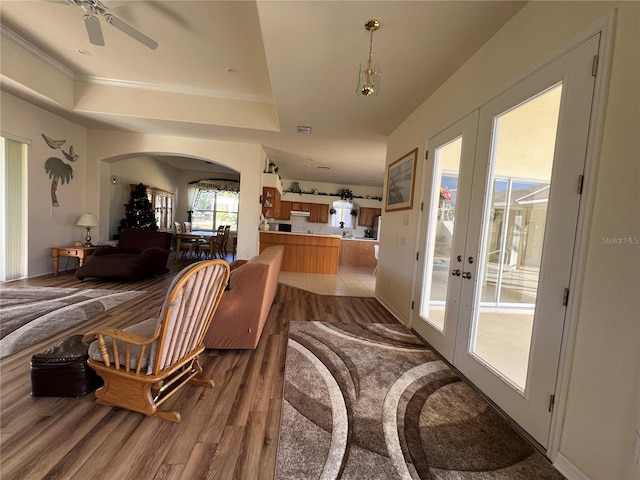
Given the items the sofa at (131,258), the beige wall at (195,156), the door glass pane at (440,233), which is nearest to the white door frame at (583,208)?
the door glass pane at (440,233)

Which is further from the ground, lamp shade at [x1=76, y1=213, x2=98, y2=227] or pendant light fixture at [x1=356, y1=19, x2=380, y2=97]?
pendant light fixture at [x1=356, y1=19, x2=380, y2=97]

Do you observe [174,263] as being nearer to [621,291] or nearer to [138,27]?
[138,27]

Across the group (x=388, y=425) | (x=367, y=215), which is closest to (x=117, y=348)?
(x=388, y=425)

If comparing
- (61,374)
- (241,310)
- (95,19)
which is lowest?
(61,374)

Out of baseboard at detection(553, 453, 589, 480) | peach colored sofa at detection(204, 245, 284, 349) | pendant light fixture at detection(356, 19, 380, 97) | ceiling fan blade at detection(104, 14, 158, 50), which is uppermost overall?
ceiling fan blade at detection(104, 14, 158, 50)

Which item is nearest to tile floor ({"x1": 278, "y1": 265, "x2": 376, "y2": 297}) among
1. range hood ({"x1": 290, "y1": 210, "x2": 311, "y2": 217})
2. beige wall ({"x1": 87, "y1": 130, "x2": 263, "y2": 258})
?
beige wall ({"x1": 87, "y1": 130, "x2": 263, "y2": 258})

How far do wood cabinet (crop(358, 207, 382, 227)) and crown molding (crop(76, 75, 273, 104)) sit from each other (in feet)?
19.6

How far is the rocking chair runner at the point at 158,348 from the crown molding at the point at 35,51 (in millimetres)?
4383

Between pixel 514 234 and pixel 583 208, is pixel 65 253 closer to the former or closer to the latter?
pixel 514 234

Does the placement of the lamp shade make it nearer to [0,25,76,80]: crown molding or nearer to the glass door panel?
[0,25,76,80]: crown molding

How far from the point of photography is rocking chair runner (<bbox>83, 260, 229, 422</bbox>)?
1510 millimetres

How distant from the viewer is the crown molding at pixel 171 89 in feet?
14.3

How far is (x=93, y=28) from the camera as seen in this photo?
8.28ft

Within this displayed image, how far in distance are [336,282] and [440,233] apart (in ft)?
10.8
